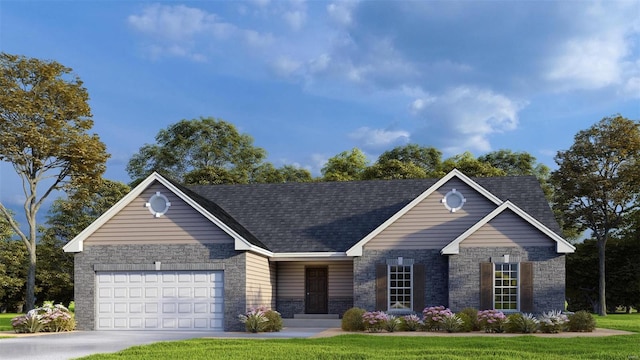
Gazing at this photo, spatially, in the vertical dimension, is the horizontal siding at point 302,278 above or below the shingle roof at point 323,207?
below

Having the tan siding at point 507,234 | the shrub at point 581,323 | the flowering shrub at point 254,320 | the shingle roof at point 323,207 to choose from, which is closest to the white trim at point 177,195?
the shingle roof at point 323,207

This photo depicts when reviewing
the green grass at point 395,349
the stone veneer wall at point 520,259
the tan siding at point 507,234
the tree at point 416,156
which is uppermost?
the tree at point 416,156

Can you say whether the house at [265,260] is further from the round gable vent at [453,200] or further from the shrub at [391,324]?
the shrub at [391,324]

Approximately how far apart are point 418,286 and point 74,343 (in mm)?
12539

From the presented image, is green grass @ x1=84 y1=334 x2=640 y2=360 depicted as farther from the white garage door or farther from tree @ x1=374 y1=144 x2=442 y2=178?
tree @ x1=374 y1=144 x2=442 y2=178

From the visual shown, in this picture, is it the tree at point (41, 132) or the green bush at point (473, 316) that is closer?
the green bush at point (473, 316)

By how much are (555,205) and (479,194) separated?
74.0ft

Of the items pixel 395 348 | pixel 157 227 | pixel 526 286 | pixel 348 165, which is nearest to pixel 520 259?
pixel 526 286

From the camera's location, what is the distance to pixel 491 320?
76.6ft

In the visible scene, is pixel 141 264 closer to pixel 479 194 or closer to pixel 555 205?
pixel 479 194

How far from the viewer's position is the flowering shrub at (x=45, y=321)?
24766 mm

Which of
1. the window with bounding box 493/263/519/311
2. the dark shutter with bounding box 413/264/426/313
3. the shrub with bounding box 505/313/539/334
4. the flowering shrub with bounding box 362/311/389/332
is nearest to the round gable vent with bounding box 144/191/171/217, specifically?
the flowering shrub with bounding box 362/311/389/332

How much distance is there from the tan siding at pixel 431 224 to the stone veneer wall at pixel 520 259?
4.46 ft

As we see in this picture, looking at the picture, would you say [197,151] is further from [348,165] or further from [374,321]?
[374,321]
